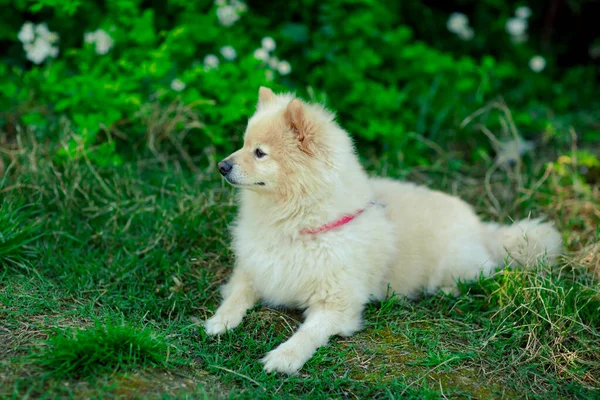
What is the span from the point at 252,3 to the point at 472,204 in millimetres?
3104

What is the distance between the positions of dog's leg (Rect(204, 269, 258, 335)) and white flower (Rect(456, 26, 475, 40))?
167 inches

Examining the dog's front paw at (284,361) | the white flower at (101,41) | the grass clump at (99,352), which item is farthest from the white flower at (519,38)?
the grass clump at (99,352)

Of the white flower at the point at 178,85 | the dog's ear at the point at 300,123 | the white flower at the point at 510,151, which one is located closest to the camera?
the dog's ear at the point at 300,123

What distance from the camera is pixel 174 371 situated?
9.69 ft

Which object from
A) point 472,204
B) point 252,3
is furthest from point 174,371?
point 252,3

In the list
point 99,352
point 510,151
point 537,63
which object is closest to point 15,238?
point 99,352

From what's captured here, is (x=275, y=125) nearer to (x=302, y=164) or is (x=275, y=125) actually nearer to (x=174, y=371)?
(x=302, y=164)

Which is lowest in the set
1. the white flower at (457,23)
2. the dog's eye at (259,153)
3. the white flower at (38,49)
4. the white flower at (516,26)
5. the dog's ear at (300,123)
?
the white flower at (38,49)

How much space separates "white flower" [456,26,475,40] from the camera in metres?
6.68

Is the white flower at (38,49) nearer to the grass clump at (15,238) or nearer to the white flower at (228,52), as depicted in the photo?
the white flower at (228,52)

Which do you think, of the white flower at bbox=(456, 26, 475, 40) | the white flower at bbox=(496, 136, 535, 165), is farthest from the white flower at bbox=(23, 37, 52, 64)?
the white flower at bbox=(456, 26, 475, 40)

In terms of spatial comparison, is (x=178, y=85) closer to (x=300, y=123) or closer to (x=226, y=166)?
(x=226, y=166)

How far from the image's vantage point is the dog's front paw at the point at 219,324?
336 cm

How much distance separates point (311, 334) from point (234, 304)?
1.68ft
